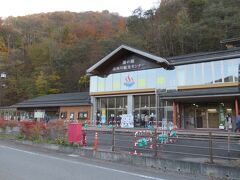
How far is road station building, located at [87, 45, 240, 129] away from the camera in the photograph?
90.5ft

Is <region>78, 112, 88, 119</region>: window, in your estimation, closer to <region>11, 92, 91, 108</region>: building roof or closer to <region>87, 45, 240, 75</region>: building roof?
<region>11, 92, 91, 108</region>: building roof

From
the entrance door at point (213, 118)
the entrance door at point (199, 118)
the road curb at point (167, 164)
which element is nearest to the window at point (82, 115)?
the entrance door at point (199, 118)

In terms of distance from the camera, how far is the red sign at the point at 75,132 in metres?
14.8

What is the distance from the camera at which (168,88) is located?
3147cm

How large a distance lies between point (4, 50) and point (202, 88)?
62.7 metres

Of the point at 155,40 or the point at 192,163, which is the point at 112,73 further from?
the point at 192,163

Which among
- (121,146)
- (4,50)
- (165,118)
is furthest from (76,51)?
(121,146)

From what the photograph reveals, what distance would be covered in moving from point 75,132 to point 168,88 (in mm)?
18233

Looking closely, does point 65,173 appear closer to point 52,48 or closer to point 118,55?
point 118,55

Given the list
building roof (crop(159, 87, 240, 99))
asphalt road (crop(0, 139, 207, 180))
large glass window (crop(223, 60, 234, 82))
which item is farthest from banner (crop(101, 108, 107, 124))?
asphalt road (crop(0, 139, 207, 180))

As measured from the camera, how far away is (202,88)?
28781 mm

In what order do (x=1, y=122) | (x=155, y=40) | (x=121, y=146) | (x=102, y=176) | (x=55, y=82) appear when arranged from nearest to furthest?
(x=102, y=176)
(x=121, y=146)
(x=1, y=122)
(x=155, y=40)
(x=55, y=82)

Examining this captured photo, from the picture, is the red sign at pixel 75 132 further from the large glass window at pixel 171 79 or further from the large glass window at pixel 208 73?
the large glass window at pixel 171 79

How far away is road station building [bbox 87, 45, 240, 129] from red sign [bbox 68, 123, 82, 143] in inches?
558
